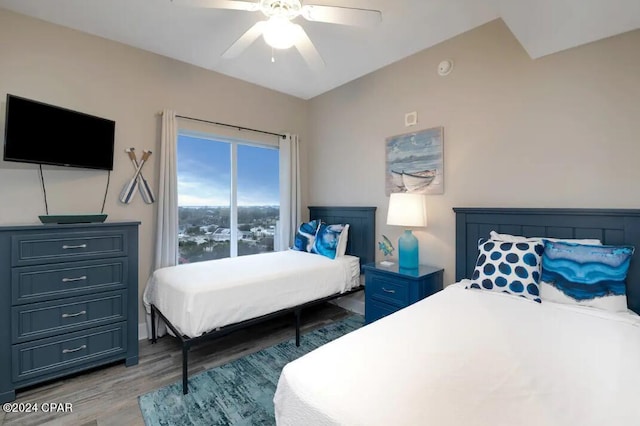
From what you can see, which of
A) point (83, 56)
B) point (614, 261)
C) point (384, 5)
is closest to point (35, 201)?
point (83, 56)

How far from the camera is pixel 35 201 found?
2.39 meters

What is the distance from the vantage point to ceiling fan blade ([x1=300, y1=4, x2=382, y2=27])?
1.74 m

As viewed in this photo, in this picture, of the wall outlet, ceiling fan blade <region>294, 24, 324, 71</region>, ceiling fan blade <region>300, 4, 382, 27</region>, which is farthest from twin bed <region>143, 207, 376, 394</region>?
ceiling fan blade <region>300, 4, 382, 27</region>

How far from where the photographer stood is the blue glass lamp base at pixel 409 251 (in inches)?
109

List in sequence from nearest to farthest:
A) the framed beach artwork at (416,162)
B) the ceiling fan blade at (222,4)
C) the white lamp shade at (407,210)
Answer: the ceiling fan blade at (222,4) → the white lamp shade at (407,210) → the framed beach artwork at (416,162)

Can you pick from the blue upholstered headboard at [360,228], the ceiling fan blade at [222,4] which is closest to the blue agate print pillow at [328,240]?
the blue upholstered headboard at [360,228]

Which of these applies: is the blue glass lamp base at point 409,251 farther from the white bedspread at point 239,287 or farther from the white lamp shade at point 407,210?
the white bedspread at point 239,287

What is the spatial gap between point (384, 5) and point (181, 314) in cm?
273

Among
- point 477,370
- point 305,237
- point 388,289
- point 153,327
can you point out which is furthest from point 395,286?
point 153,327

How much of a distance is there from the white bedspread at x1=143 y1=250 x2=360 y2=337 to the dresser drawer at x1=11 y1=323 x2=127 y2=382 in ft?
1.27

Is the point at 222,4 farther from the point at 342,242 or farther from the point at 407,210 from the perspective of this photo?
the point at 342,242

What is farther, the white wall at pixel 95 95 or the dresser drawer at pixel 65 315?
the white wall at pixel 95 95

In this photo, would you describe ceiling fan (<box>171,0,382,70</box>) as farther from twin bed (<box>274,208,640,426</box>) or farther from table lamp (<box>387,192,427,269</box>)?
twin bed (<box>274,208,640,426</box>)

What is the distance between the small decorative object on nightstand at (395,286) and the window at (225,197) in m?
1.68
